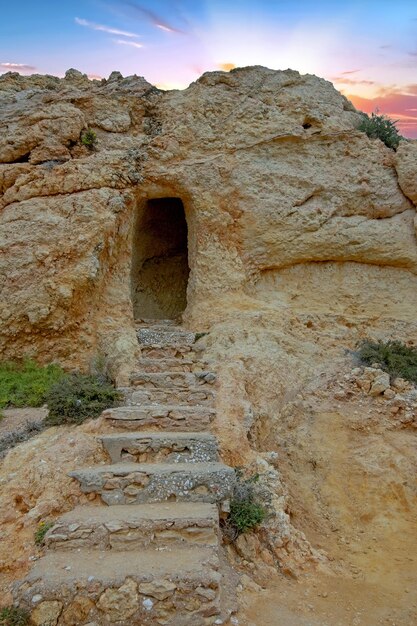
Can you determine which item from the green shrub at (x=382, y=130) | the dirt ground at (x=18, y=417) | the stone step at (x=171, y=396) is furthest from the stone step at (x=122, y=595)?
the green shrub at (x=382, y=130)

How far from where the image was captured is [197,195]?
9039mm

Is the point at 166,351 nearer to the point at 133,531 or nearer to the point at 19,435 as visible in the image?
the point at 19,435

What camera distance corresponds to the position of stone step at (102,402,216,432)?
586cm

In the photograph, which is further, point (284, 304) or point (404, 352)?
point (284, 304)

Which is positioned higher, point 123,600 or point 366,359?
point 366,359

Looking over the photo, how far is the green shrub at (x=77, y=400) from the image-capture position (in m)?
5.94

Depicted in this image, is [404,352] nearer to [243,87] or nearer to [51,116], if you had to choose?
[243,87]

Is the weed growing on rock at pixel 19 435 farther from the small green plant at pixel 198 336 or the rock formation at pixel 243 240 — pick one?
the small green plant at pixel 198 336

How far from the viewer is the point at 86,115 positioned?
365 inches

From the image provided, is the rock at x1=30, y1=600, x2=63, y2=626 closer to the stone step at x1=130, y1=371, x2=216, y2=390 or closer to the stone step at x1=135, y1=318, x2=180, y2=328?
the stone step at x1=130, y1=371, x2=216, y2=390

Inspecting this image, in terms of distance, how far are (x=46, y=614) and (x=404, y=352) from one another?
653 centimetres

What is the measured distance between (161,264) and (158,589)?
8.49 m

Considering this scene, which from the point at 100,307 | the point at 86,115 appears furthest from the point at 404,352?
the point at 86,115

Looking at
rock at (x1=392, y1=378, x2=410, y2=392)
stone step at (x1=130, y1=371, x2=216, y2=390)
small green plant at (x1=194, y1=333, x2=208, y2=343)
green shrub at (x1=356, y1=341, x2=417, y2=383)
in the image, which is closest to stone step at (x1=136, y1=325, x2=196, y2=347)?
small green plant at (x1=194, y1=333, x2=208, y2=343)
